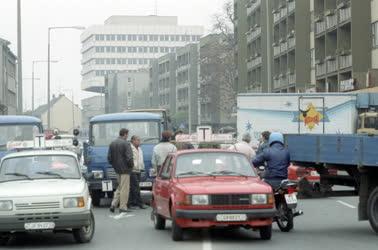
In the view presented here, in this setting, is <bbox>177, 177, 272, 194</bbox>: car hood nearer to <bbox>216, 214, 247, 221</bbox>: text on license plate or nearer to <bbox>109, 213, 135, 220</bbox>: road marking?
<bbox>216, 214, 247, 221</bbox>: text on license plate

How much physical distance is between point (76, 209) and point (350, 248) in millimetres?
4142

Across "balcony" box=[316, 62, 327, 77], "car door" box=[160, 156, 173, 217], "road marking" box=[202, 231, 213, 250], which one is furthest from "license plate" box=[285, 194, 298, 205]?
"balcony" box=[316, 62, 327, 77]

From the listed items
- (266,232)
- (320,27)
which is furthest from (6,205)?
(320,27)

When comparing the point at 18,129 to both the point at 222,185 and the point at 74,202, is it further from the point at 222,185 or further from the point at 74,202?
the point at 222,185

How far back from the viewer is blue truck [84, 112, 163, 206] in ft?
68.7

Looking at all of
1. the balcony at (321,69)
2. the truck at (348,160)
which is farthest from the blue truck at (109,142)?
the balcony at (321,69)

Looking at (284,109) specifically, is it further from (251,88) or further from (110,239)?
(251,88)

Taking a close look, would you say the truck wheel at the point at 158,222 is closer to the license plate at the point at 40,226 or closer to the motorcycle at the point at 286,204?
the motorcycle at the point at 286,204

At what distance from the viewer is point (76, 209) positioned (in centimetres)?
1259

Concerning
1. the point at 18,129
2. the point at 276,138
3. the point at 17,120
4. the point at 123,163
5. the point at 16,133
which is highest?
the point at 17,120

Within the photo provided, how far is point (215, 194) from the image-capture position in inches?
503

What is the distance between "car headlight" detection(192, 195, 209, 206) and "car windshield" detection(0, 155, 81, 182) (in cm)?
225

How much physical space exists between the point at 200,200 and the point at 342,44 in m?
42.8

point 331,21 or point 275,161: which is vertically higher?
point 331,21
